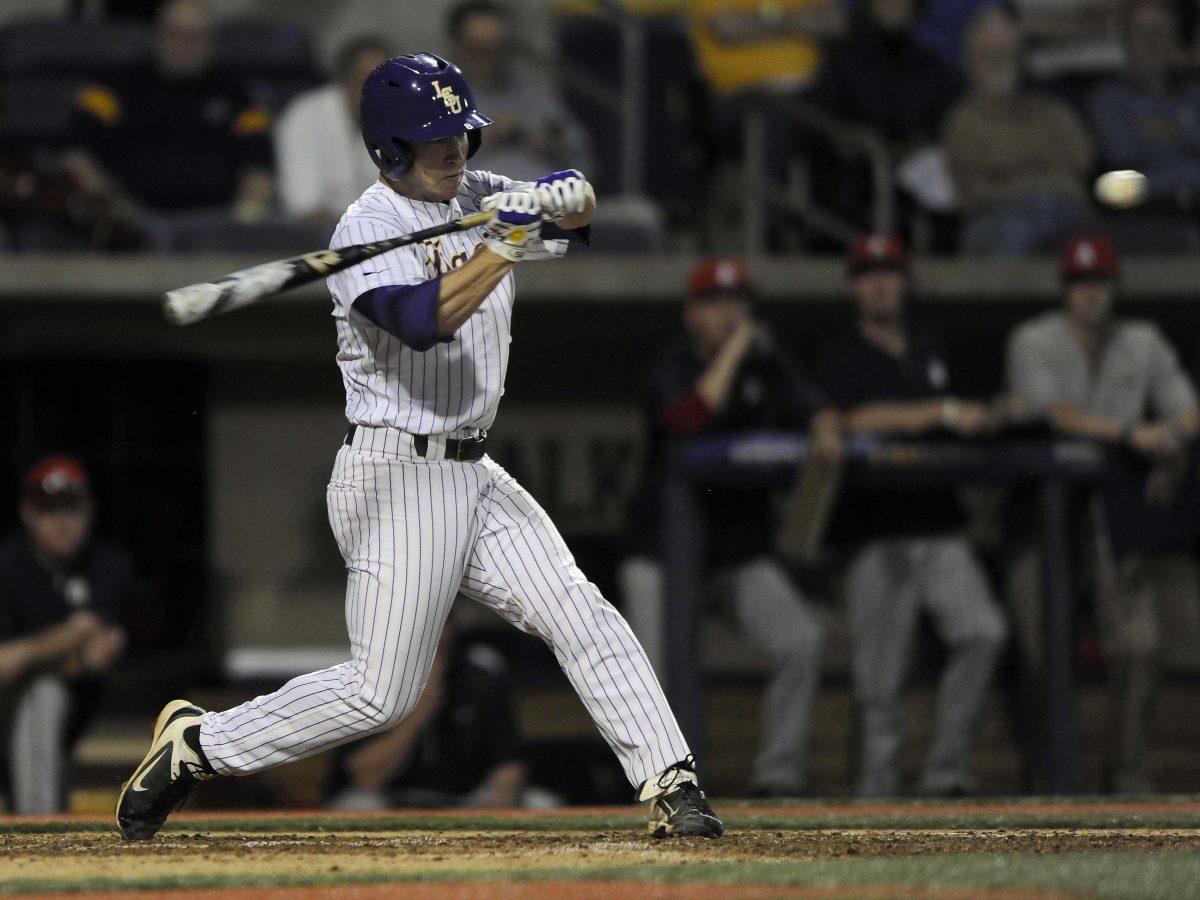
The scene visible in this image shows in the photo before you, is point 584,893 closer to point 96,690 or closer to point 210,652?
point 96,690

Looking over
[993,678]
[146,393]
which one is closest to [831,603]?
[993,678]

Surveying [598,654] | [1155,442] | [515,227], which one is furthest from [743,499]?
[515,227]

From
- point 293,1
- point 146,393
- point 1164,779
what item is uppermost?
point 293,1

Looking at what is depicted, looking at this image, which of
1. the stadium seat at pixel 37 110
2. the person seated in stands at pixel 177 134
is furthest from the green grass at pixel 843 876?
the stadium seat at pixel 37 110

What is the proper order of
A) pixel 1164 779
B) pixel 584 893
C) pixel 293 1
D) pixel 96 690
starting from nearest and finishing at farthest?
pixel 584 893 < pixel 96 690 < pixel 1164 779 < pixel 293 1

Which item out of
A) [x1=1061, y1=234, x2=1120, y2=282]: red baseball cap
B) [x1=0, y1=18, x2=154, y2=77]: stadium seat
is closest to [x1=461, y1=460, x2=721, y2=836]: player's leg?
[x1=1061, y1=234, x2=1120, y2=282]: red baseball cap

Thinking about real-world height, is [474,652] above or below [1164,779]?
above

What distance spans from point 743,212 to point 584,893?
5083mm

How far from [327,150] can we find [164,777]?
3.59 meters

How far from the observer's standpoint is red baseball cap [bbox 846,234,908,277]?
6223mm

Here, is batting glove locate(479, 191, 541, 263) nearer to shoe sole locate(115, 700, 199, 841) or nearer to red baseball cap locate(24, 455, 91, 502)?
shoe sole locate(115, 700, 199, 841)

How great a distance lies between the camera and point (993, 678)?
644cm

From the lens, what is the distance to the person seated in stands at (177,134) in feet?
23.9

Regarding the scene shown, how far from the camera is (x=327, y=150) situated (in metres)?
6.98
